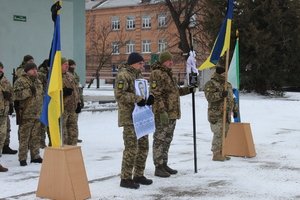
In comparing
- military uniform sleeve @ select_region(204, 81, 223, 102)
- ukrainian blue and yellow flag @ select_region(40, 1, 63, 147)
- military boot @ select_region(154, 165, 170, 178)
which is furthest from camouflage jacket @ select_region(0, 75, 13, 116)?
military uniform sleeve @ select_region(204, 81, 223, 102)

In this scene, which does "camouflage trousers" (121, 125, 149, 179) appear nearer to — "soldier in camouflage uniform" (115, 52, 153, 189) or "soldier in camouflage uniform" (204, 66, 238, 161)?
"soldier in camouflage uniform" (115, 52, 153, 189)

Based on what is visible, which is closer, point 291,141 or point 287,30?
point 291,141

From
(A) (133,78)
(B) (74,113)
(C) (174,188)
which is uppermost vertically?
(A) (133,78)

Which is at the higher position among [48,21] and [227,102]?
[48,21]

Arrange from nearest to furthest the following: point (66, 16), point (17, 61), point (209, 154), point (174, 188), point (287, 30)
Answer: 1. point (174, 188)
2. point (209, 154)
3. point (17, 61)
4. point (66, 16)
5. point (287, 30)

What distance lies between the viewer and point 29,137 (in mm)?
9398

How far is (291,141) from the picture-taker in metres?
12.6

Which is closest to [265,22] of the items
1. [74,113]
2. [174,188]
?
[74,113]

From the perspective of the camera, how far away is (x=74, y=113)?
9695 mm

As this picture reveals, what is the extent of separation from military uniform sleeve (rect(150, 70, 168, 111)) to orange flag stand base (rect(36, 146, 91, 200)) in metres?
1.78

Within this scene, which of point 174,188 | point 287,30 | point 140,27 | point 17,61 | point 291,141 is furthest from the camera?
point 140,27

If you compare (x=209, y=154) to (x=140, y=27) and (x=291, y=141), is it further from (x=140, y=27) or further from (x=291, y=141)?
(x=140, y=27)

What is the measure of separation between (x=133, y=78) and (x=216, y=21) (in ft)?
56.6

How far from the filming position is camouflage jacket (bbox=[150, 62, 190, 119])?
8.16 metres
